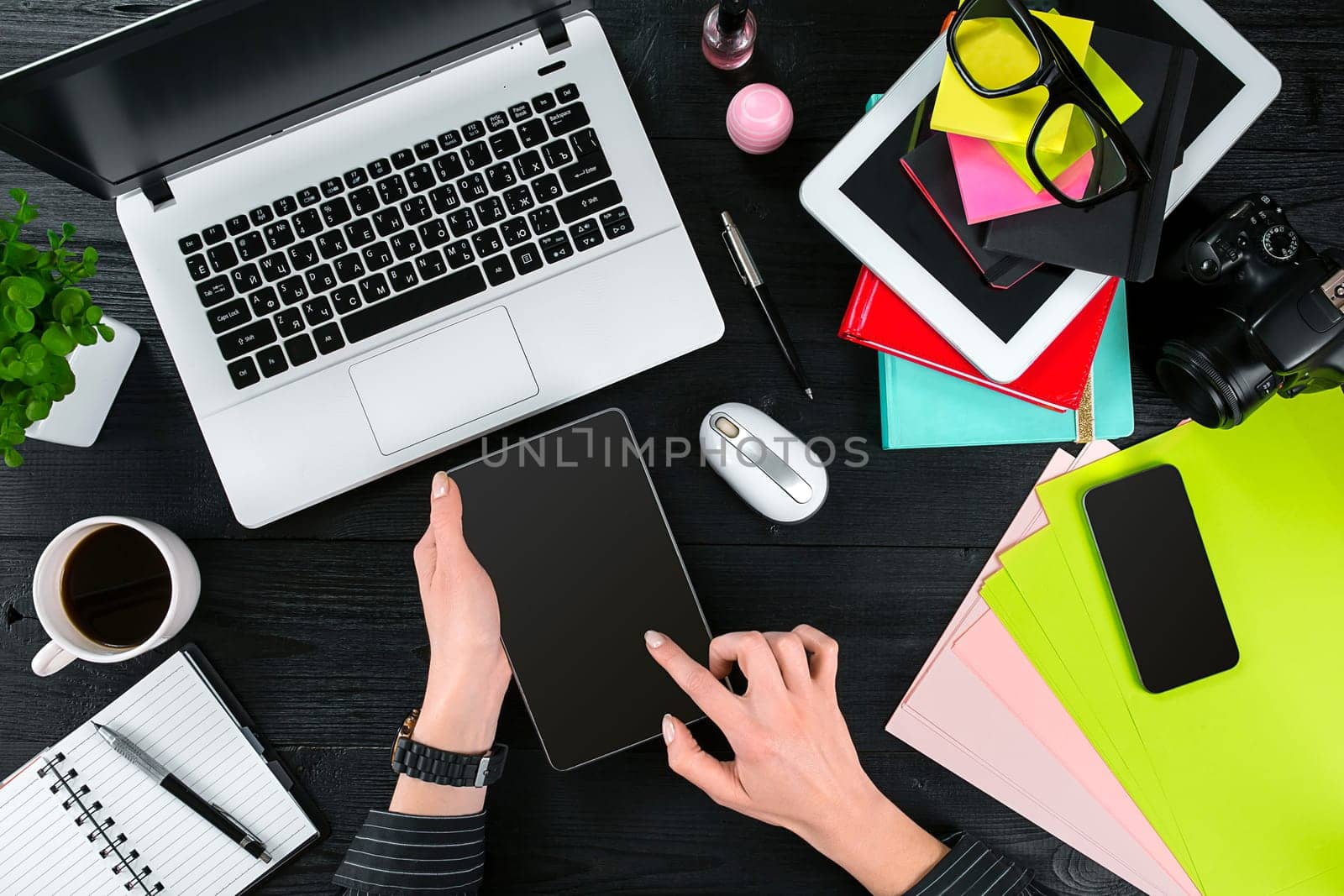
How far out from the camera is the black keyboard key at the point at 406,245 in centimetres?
78

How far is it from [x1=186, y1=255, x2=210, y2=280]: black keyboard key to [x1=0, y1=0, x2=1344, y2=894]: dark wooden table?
0.40 ft

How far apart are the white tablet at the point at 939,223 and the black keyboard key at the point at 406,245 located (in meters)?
0.38

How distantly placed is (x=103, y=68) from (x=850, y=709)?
882 mm

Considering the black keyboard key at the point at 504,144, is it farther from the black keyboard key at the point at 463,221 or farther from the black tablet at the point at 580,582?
the black tablet at the point at 580,582

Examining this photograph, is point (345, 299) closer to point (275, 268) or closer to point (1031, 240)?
point (275, 268)

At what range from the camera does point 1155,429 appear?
0.87 m

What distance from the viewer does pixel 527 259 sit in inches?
30.6

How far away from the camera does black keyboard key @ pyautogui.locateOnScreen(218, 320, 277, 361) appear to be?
2.53 ft

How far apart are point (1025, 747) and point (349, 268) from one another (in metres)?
0.86

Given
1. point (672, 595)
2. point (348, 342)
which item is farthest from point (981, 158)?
point (348, 342)

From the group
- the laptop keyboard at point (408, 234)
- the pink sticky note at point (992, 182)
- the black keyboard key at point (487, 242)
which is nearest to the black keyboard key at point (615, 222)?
the laptop keyboard at point (408, 234)

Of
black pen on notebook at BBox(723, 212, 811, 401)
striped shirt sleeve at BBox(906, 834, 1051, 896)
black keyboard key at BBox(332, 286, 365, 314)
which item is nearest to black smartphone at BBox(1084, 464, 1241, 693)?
striped shirt sleeve at BBox(906, 834, 1051, 896)

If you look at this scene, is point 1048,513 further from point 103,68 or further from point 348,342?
point 103,68

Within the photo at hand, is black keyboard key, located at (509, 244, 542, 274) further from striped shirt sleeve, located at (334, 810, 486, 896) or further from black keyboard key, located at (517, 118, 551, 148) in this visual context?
striped shirt sleeve, located at (334, 810, 486, 896)
